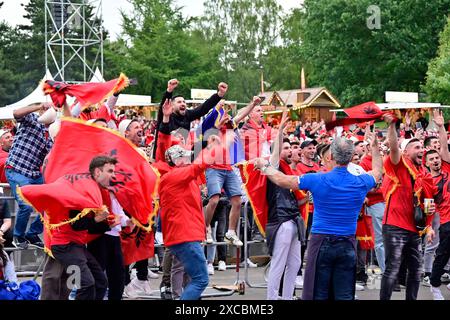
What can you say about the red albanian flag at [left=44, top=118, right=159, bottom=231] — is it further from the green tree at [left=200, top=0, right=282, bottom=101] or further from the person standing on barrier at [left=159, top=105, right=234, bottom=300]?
the green tree at [left=200, top=0, right=282, bottom=101]

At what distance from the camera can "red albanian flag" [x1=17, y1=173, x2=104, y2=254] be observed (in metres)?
8.05

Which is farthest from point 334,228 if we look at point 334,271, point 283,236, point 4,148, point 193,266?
point 4,148

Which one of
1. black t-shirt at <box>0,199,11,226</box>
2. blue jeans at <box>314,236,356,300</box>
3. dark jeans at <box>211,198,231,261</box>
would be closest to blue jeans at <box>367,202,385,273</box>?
dark jeans at <box>211,198,231,261</box>

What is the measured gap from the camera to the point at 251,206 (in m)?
11.0

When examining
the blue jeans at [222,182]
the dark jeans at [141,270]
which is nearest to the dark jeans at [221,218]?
the blue jeans at [222,182]

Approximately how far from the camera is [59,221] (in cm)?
820

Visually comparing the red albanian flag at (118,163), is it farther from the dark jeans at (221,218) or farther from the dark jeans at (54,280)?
the dark jeans at (221,218)

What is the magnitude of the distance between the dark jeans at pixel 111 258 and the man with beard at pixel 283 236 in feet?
5.95

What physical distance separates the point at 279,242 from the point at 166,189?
1473 mm

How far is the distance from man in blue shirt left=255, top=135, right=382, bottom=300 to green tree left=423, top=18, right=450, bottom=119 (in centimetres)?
3763

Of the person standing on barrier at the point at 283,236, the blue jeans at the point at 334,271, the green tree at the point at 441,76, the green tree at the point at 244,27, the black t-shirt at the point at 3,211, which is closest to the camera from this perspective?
the blue jeans at the point at 334,271

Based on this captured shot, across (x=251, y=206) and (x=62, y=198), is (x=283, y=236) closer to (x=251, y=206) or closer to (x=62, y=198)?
(x=251, y=206)

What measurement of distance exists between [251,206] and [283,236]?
101 cm

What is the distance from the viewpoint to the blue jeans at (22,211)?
462 inches
